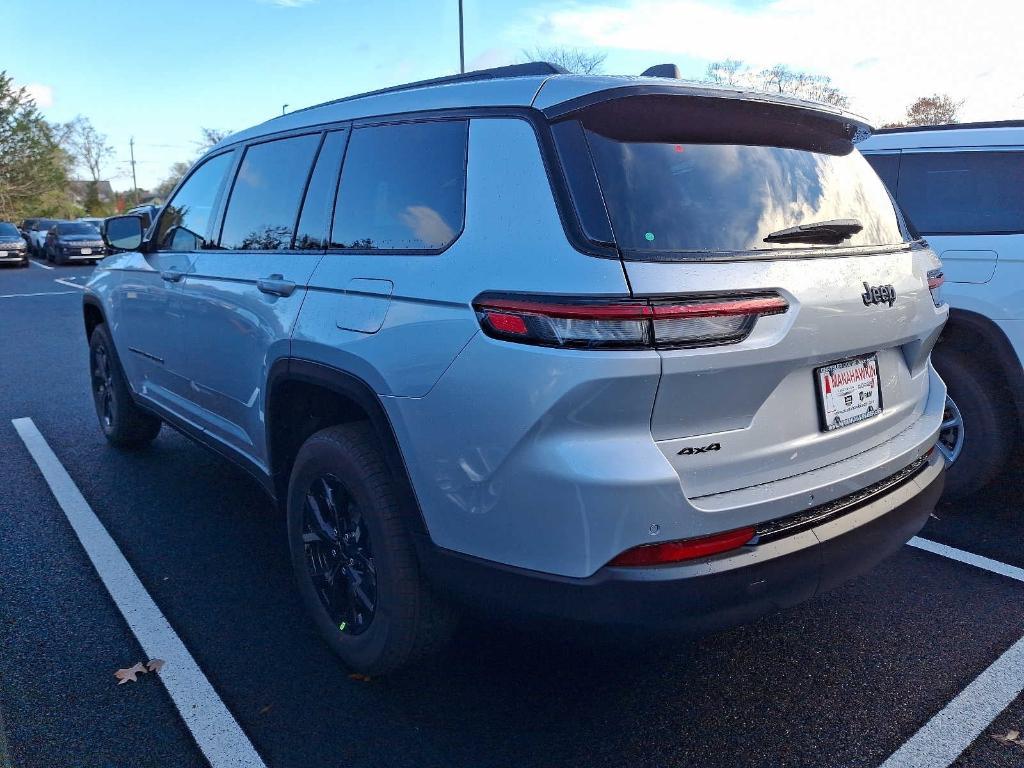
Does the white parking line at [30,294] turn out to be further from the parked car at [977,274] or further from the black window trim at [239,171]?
the parked car at [977,274]

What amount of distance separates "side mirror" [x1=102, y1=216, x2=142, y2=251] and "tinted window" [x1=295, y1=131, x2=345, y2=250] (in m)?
2.04

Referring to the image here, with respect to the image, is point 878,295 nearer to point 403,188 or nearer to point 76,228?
point 403,188

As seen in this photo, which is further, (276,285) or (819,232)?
(276,285)

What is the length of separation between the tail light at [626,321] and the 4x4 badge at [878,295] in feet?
1.60

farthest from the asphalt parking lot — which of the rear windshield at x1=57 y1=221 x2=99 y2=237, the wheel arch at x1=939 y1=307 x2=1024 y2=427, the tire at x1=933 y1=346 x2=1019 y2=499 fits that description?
the rear windshield at x1=57 y1=221 x2=99 y2=237

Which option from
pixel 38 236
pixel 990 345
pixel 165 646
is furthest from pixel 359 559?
pixel 38 236

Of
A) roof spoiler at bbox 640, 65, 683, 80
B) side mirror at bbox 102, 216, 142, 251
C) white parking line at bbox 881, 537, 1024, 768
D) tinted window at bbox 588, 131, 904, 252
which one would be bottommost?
white parking line at bbox 881, 537, 1024, 768

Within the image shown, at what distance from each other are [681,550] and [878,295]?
104 centimetres

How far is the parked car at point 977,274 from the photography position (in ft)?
13.0

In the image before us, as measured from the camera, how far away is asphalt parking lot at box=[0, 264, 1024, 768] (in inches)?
97.0

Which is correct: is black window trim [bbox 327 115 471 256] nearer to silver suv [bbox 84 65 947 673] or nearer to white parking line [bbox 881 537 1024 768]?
silver suv [bbox 84 65 947 673]

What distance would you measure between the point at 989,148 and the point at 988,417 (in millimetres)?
1366

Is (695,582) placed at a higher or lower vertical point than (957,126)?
lower

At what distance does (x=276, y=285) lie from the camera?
3074mm
